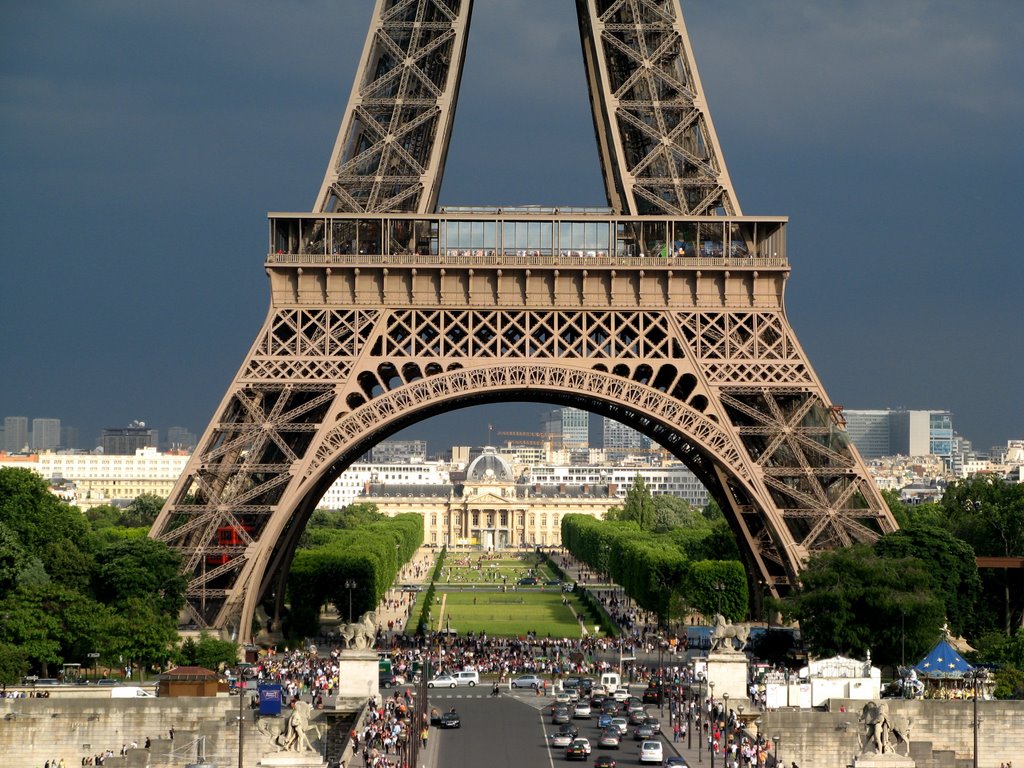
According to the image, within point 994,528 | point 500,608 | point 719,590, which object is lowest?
point 500,608

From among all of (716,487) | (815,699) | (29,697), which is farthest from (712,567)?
(29,697)

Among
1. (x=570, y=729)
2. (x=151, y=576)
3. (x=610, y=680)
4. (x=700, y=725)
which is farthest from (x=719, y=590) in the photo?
(x=700, y=725)

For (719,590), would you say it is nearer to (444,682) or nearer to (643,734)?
(444,682)

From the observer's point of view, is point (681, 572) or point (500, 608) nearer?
point (681, 572)

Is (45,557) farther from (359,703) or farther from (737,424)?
(737,424)

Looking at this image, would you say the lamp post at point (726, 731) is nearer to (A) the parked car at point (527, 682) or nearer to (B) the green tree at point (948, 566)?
(B) the green tree at point (948, 566)

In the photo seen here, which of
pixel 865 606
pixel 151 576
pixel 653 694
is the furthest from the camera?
pixel 653 694
